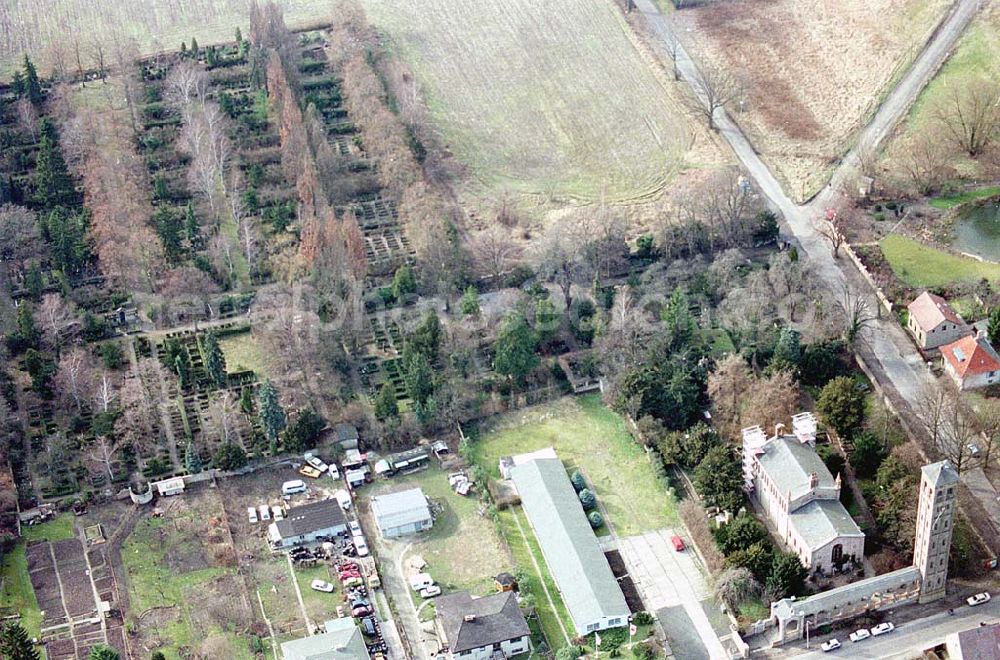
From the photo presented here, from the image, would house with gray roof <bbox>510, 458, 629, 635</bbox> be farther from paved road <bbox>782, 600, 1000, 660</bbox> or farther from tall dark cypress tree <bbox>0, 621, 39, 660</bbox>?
tall dark cypress tree <bbox>0, 621, 39, 660</bbox>

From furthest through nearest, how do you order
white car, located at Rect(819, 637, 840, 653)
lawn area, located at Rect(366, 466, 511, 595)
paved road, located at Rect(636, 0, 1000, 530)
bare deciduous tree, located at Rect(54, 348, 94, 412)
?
1. bare deciduous tree, located at Rect(54, 348, 94, 412)
2. paved road, located at Rect(636, 0, 1000, 530)
3. lawn area, located at Rect(366, 466, 511, 595)
4. white car, located at Rect(819, 637, 840, 653)

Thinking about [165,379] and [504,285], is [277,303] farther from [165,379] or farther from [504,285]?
[504,285]

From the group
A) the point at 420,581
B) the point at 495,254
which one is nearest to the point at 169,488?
the point at 420,581

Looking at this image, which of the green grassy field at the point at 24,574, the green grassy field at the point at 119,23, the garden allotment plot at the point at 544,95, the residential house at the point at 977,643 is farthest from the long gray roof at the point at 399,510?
the green grassy field at the point at 119,23

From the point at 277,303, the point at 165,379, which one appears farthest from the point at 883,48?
the point at 165,379

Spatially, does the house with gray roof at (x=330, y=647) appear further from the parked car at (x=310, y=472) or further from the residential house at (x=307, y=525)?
the parked car at (x=310, y=472)

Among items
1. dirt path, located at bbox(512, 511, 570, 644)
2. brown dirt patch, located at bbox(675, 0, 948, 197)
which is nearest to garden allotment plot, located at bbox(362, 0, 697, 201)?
brown dirt patch, located at bbox(675, 0, 948, 197)

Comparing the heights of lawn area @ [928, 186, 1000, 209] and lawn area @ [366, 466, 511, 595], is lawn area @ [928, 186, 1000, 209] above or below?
above
